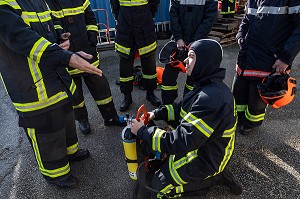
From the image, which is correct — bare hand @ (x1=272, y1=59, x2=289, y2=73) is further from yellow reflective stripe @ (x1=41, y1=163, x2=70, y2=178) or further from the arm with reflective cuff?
yellow reflective stripe @ (x1=41, y1=163, x2=70, y2=178)

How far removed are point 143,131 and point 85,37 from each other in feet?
5.36

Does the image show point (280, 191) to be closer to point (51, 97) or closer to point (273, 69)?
point (273, 69)

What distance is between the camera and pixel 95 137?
3.28 meters

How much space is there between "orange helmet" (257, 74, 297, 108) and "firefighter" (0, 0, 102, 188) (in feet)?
6.40

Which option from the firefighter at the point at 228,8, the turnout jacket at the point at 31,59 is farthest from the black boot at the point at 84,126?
the firefighter at the point at 228,8

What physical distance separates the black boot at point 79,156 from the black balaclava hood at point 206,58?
175 centimetres

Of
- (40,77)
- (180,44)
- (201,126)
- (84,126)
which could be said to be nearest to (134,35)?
(180,44)

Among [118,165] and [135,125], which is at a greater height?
[135,125]

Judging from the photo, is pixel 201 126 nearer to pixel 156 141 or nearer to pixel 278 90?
pixel 156 141

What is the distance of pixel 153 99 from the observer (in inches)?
157

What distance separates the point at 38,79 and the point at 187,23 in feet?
7.27

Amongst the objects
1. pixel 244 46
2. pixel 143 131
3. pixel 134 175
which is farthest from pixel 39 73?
pixel 244 46

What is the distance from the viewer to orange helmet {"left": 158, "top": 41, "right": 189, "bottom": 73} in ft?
11.0

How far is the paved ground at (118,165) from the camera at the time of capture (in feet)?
7.97
